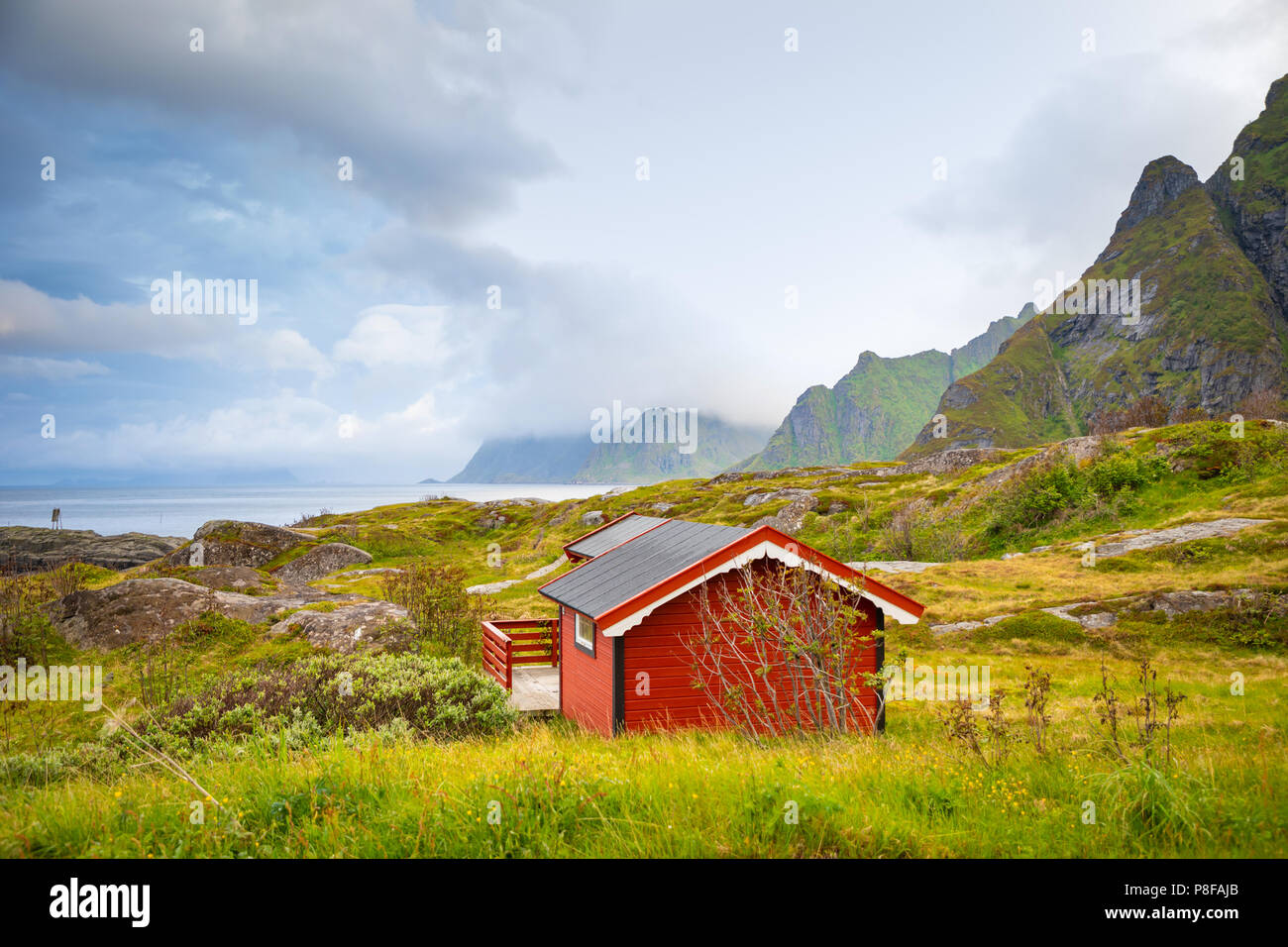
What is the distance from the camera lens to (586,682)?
59.3ft

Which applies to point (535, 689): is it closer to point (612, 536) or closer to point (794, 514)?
point (612, 536)

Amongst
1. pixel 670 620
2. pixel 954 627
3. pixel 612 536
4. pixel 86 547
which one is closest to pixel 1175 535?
pixel 954 627

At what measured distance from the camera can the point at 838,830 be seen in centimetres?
487

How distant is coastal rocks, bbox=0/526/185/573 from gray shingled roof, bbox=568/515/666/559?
56.4 m

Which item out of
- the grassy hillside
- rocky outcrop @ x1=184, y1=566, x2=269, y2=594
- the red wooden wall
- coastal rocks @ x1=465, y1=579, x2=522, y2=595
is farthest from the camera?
coastal rocks @ x1=465, y1=579, x2=522, y2=595

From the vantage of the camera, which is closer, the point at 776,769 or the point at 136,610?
the point at 776,769

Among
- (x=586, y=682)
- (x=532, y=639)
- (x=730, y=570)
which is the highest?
(x=730, y=570)

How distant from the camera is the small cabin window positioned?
17.6 metres

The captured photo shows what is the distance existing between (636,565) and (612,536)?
7.29 m

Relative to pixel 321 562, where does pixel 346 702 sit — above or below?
above

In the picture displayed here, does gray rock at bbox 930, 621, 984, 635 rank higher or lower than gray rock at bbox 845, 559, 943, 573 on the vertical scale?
lower

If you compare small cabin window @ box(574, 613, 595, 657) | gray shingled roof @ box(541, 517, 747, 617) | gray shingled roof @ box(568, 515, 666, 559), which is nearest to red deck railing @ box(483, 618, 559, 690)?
gray shingled roof @ box(568, 515, 666, 559)

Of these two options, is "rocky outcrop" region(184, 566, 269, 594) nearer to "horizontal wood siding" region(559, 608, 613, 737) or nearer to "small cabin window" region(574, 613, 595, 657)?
"horizontal wood siding" region(559, 608, 613, 737)
